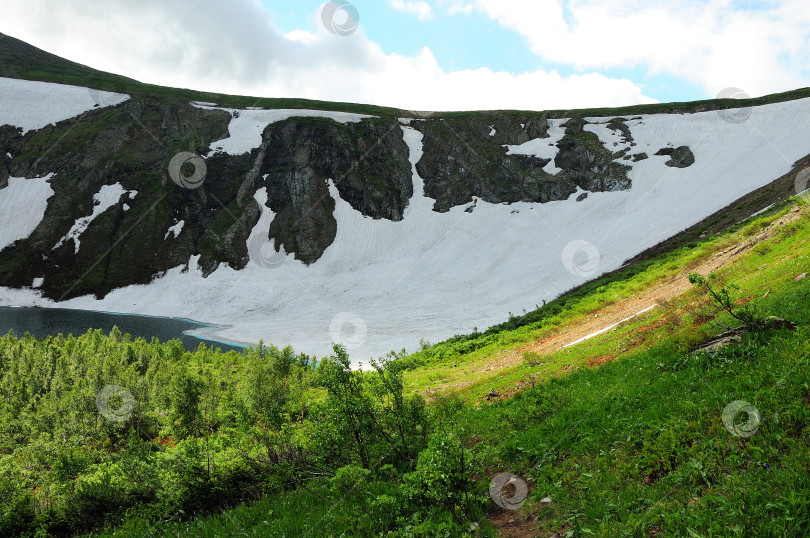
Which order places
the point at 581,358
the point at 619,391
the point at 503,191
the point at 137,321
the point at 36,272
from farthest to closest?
the point at 503,191
the point at 36,272
the point at 137,321
the point at 581,358
the point at 619,391

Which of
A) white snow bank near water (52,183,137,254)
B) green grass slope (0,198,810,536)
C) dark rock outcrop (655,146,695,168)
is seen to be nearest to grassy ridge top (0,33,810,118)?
dark rock outcrop (655,146,695,168)

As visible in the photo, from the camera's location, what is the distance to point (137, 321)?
66875 mm

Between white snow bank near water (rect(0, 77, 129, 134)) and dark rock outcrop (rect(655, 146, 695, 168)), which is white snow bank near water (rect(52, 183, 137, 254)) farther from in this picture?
dark rock outcrop (rect(655, 146, 695, 168))

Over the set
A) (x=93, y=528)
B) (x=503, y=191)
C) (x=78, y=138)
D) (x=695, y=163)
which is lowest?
(x=93, y=528)

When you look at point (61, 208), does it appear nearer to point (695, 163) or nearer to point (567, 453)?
point (567, 453)

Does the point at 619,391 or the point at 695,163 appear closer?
the point at 619,391

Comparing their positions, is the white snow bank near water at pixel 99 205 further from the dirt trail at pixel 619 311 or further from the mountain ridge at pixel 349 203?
the dirt trail at pixel 619 311

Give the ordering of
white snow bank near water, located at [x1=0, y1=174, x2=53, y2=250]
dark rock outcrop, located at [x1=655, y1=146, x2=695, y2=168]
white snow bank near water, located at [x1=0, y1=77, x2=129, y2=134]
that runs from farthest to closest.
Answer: white snow bank near water, located at [x1=0, y1=77, x2=129, y2=134] < white snow bank near water, located at [x1=0, y1=174, x2=53, y2=250] < dark rock outcrop, located at [x1=655, y1=146, x2=695, y2=168]

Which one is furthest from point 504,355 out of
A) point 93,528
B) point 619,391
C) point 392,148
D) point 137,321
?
point 392,148

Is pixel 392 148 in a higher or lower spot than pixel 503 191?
higher

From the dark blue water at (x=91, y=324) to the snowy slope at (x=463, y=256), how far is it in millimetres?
4054

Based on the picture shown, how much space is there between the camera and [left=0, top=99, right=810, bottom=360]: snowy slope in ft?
185

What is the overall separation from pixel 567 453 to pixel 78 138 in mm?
135122

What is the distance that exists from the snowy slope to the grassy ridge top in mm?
14714
